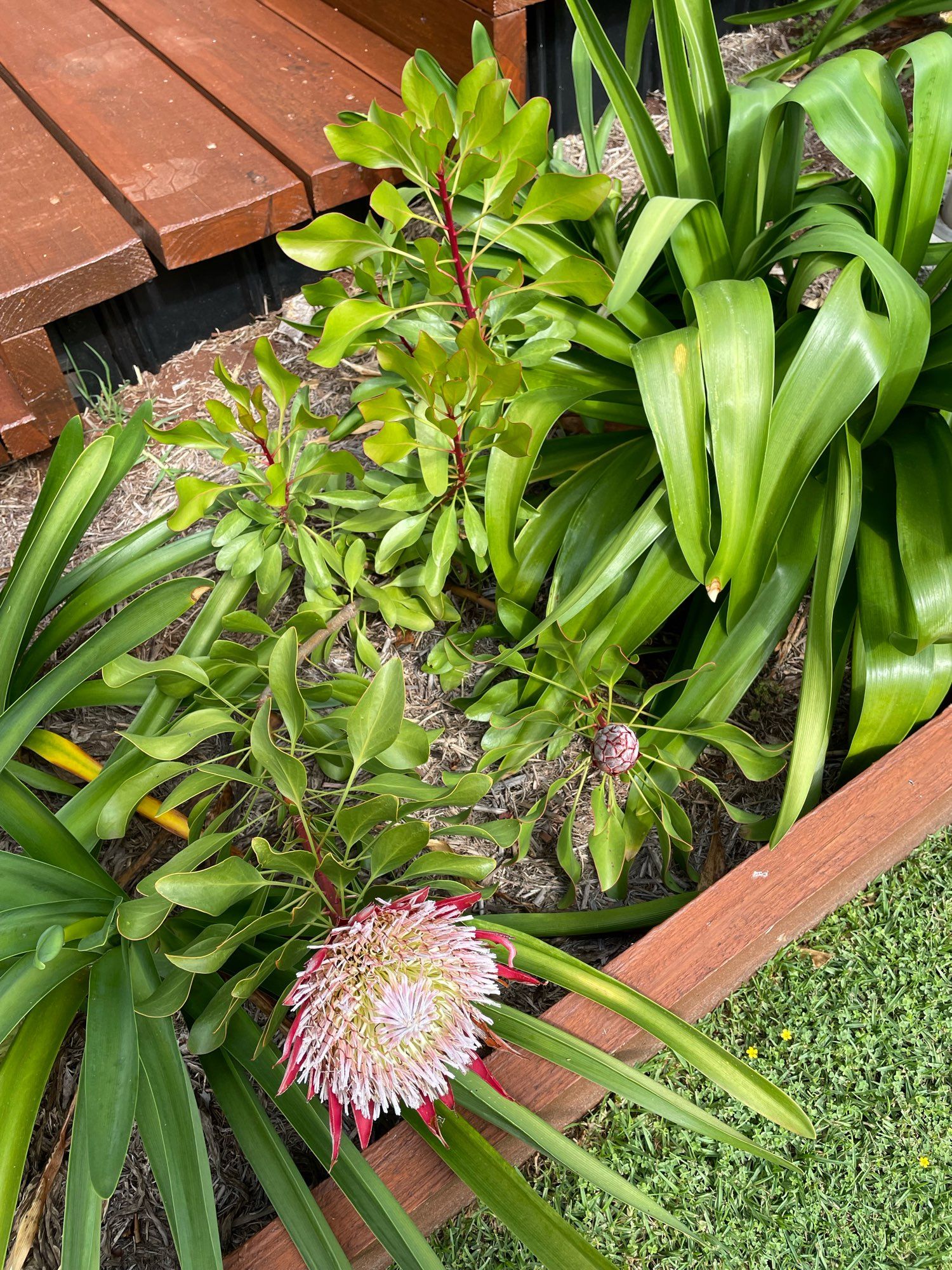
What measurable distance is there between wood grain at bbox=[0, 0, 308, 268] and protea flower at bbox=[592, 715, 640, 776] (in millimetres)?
1021

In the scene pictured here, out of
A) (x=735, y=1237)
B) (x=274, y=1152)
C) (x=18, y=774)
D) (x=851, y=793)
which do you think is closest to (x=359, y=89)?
(x=18, y=774)

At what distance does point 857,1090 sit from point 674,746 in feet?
1.52

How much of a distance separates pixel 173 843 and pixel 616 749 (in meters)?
0.60

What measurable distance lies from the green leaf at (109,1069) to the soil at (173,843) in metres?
0.23

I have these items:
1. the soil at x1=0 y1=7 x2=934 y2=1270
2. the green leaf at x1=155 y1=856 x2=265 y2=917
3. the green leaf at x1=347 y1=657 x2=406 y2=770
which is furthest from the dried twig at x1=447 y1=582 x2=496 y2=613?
the green leaf at x1=155 y1=856 x2=265 y2=917

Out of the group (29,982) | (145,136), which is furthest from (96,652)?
(145,136)

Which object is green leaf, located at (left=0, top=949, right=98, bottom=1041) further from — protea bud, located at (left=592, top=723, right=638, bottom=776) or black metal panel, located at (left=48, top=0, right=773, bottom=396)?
black metal panel, located at (left=48, top=0, right=773, bottom=396)

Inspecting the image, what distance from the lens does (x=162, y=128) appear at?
1703 mm

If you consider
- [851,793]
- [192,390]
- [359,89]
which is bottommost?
[851,793]

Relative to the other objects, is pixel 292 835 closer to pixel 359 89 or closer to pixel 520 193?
pixel 520 193

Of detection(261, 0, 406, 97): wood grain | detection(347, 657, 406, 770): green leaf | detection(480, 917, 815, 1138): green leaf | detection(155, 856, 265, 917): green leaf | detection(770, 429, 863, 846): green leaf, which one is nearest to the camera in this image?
detection(155, 856, 265, 917): green leaf

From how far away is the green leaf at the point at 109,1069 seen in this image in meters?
0.79

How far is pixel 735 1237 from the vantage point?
1.06 metres

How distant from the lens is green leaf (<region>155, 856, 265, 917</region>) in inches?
27.3
